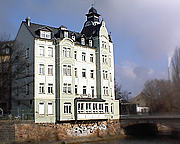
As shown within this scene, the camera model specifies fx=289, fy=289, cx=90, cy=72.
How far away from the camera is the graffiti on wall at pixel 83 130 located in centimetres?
4503

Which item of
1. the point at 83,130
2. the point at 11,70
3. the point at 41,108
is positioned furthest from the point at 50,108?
the point at 11,70

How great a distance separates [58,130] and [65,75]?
28.7 ft

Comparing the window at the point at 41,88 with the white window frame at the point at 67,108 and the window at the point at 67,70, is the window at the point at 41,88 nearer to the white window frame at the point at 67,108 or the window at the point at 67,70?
the window at the point at 67,70

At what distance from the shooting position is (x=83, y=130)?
4659 centimetres

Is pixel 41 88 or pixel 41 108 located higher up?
pixel 41 88

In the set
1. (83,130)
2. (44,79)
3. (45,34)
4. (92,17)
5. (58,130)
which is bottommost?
(83,130)

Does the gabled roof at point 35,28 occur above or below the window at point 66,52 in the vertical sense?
above

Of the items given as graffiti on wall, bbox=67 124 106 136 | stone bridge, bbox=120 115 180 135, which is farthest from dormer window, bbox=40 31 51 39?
stone bridge, bbox=120 115 180 135

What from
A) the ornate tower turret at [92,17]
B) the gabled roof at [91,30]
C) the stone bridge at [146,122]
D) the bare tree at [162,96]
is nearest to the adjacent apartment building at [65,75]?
the gabled roof at [91,30]

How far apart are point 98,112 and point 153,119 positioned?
447 inches

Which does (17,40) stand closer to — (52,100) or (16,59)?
(16,59)

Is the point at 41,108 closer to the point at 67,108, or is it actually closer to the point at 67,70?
the point at 67,108

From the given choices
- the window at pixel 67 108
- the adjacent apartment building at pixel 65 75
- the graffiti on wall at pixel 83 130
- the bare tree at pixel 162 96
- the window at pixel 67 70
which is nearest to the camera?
the adjacent apartment building at pixel 65 75

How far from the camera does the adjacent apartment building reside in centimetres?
4406
